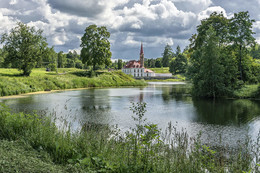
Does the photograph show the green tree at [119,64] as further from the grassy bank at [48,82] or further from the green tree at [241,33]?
the green tree at [241,33]

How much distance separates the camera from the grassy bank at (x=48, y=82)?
3268 centimetres

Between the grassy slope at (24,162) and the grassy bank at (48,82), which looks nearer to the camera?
the grassy slope at (24,162)

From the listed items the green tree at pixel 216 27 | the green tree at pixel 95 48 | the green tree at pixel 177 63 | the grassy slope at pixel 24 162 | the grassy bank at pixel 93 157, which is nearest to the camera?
the grassy slope at pixel 24 162

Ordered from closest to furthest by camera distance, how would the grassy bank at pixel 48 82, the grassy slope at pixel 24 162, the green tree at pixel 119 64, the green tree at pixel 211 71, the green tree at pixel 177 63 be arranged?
the grassy slope at pixel 24 162 < the green tree at pixel 211 71 < the grassy bank at pixel 48 82 < the green tree at pixel 177 63 < the green tree at pixel 119 64

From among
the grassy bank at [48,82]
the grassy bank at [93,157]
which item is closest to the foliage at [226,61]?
the grassy bank at [48,82]

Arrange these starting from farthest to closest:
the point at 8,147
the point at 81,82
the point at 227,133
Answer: the point at 81,82 < the point at 227,133 < the point at 8,147

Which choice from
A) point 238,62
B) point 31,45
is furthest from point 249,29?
point 31,45

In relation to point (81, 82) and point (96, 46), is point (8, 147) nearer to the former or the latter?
point (81, 82)

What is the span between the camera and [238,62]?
3638 cm

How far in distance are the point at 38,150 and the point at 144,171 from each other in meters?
3.11

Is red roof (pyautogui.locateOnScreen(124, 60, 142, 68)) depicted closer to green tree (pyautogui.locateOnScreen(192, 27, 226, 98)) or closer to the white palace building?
the white palace building

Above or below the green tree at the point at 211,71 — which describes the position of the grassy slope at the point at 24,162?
below

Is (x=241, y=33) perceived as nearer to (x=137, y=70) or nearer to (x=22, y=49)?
(x=22, y=49)

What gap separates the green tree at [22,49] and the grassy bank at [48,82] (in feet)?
8.68
